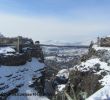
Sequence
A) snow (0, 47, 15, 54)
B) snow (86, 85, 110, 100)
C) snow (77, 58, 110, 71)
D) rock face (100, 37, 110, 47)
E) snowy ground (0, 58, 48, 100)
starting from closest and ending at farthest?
snow (86, 85, 110, 100) → snow (77, 58, 110, 71) → rock face (100, 37, 110, 47) → snowy ground (0, 58, 48, 100) → snow (0, 47, 15, 54)

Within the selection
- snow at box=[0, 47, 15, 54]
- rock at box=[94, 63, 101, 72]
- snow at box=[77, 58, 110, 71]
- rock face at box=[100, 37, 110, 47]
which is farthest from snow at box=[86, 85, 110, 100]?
snow at box=[0, 47, 15, 54]

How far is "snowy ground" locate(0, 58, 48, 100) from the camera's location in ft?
246

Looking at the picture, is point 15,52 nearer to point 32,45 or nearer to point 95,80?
point 32,45

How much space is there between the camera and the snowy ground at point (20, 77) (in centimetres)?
Result: 7511

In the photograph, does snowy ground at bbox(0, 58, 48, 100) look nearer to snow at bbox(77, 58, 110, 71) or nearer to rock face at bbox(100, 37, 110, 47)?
rock face at bbox(100, 37, 110, 47)

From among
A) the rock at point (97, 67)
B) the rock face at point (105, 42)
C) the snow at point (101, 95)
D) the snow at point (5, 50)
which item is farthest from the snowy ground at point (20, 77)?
the snow at point (101, 95)

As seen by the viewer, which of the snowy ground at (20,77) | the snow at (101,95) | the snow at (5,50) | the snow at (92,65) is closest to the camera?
the snow at (101,95)

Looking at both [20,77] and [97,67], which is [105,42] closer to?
[97,67]

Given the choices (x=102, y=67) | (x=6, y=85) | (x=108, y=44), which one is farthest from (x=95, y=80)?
(x=6, y=85)

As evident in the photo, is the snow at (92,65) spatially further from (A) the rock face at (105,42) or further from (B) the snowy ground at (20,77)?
(B) the snowy ground at (20,77)

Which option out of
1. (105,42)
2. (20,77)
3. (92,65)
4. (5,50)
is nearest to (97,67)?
(92,65)

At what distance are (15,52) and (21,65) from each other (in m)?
3.33

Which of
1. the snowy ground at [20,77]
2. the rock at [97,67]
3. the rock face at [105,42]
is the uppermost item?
the rock face at [105,42]

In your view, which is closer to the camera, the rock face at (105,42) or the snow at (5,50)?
the rock face at (105,42)
